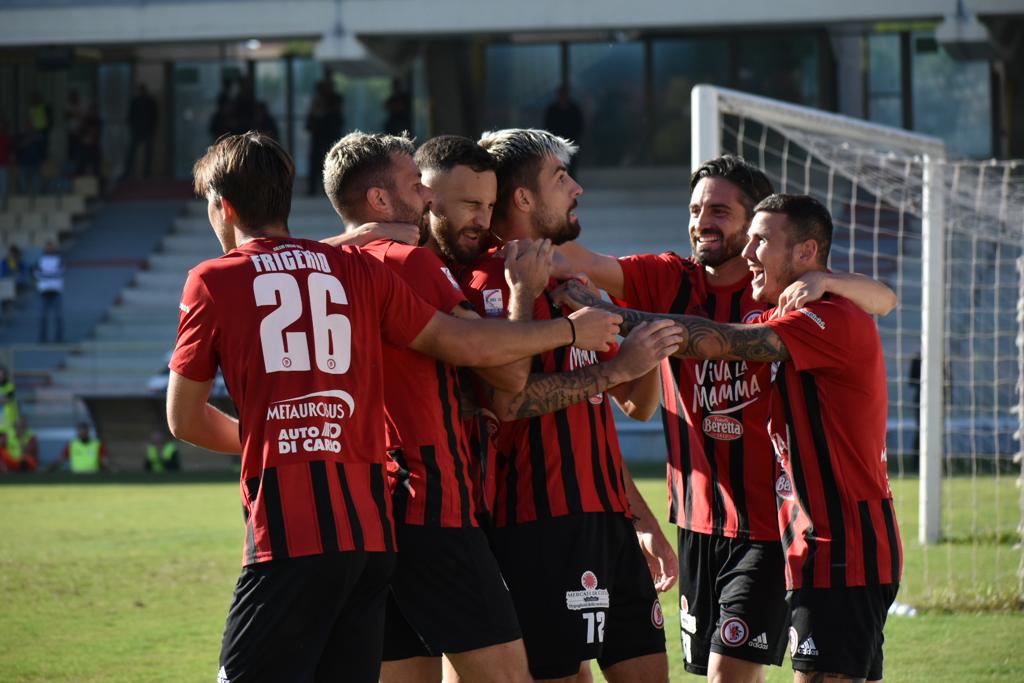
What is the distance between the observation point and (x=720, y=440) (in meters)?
4.77

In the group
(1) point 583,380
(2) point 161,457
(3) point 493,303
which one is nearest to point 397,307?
(3) point 493,303

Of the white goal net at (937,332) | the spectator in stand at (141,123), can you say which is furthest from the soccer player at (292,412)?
the spectator in stand at (141,123)

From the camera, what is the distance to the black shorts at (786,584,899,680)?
4.14m

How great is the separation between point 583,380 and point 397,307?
28.4 inches

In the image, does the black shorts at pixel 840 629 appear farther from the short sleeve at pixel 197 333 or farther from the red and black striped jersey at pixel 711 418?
the short sleeve at pixel 197 333

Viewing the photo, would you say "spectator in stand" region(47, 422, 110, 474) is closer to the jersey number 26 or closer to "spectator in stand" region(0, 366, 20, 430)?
"spectator in stand" region(0, 366, 20, 430)

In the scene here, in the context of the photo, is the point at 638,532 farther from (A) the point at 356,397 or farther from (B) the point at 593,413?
(A) the point at 356,397

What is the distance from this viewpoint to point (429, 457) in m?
3.93

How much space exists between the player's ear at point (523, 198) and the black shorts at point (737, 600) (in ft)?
4.50

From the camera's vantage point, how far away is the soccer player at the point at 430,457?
12.6ft

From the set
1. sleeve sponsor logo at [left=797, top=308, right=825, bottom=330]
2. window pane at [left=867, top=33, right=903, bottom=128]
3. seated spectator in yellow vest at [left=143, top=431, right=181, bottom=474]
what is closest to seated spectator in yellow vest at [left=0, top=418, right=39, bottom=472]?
seated spectator in yellow vest at [left=143, top=431, right=181, bottom=474]

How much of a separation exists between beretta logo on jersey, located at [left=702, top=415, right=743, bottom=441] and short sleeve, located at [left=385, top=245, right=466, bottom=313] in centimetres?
121

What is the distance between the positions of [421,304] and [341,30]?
22183 millimetres

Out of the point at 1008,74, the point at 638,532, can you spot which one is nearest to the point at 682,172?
the point at 1008,74
